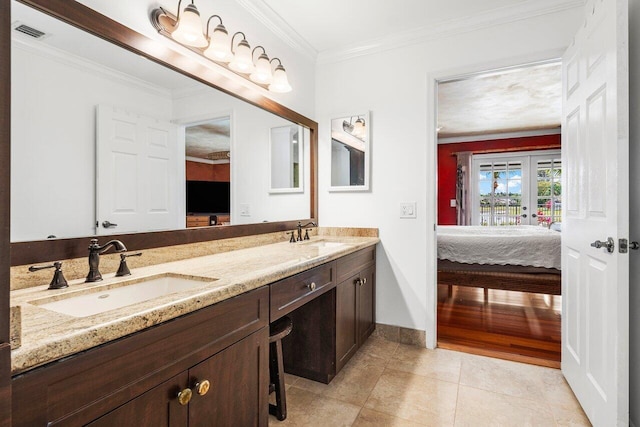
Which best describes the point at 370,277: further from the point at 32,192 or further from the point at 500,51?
the point at 32,192

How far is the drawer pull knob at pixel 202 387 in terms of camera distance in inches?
40.7

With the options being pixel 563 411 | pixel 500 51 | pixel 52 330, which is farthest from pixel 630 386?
pixel 52 330

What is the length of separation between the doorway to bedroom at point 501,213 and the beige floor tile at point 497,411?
58 centimetres

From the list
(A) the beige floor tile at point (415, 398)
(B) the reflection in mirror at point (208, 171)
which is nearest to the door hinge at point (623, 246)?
(A) the beige floor tile at point (415, 398)

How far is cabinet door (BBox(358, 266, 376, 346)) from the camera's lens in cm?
246

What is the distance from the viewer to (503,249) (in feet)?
11.0

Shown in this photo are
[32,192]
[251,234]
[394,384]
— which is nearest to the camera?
[32,192]

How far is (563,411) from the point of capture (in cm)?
180

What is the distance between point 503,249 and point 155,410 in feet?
11.0

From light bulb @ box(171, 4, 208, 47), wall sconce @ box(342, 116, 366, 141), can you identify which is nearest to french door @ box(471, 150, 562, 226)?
wall sconce @ box(342, 116, 366, 141)

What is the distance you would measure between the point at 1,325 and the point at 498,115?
588 cm

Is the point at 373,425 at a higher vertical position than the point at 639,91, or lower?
lower

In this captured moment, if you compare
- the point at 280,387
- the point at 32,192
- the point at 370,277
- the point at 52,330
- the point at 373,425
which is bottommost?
the point at 373,425

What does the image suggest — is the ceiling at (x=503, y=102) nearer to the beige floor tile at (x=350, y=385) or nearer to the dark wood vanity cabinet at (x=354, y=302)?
the dark wood vanity cabinet at (x=354, y=302)
